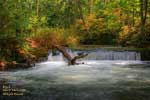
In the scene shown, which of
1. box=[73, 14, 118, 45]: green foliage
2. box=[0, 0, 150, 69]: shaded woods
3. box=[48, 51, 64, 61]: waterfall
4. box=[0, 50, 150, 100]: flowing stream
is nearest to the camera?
box=[0, 50, 150, 100]: flowing stream

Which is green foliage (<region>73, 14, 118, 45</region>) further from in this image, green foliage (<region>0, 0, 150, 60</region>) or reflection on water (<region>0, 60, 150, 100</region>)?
reflection on water (<region>0, 60, 150, 100</region>)

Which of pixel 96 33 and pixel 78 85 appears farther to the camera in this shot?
pixel 96 33

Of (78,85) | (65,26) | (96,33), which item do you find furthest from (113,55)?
(65,26)

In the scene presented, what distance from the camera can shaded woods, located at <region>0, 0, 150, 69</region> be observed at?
19.2m

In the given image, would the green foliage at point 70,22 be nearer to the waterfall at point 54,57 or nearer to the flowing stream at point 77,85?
the waterfall at point 54,57

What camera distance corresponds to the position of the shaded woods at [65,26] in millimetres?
19188

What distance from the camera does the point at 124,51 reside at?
86.6ft

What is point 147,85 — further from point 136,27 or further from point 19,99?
point 136,27

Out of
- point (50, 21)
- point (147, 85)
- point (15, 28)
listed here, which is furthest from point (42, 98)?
point (50, 21)

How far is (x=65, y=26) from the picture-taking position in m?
39.7

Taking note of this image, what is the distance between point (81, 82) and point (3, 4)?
746 cm

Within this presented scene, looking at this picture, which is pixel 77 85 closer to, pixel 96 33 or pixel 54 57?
pixel 54 57

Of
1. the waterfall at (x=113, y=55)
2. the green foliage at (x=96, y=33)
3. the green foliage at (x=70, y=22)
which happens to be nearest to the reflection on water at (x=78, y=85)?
the green foliage at (x=70, y=22)

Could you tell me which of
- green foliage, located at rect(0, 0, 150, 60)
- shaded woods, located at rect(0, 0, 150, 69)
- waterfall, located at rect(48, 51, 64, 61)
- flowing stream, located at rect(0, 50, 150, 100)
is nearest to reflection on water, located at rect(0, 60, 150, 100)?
flowing stream, located at rect(0, 50, 150, 100)
